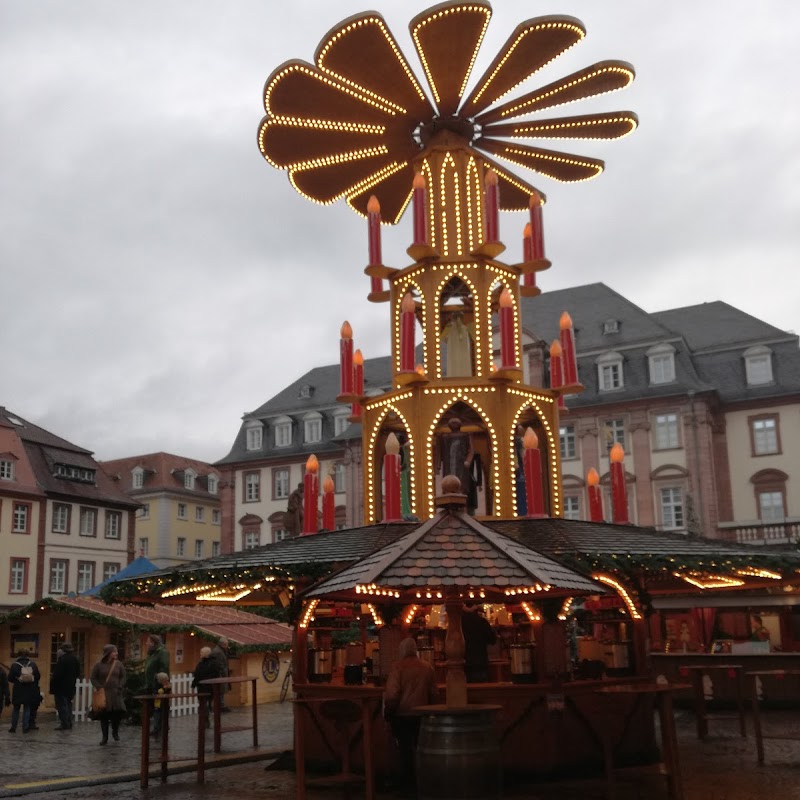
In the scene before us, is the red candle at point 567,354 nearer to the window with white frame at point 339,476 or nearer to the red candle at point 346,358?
the red candle at point 346,358

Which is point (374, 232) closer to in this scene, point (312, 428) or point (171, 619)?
point (171, 619)

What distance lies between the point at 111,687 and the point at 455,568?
421 inches

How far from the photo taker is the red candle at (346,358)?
49.1ft

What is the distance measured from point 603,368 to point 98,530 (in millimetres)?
25660

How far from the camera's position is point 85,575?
162 ft

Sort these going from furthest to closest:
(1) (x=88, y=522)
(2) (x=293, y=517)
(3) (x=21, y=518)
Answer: (1) (x=88, y=522) → (3) (x=21, y=518) → (2) (x=293, y=517)

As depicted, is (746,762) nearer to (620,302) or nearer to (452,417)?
(452,417)

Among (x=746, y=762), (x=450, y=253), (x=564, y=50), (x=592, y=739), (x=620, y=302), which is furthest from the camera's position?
(x=620, y=302)

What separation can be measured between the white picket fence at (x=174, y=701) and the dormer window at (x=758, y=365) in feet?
92.0

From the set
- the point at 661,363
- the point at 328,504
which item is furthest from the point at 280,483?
the point at 328,504

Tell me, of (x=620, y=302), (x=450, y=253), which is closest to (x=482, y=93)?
(x=450, y=253)

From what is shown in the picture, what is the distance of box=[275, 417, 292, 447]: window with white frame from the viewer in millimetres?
56253

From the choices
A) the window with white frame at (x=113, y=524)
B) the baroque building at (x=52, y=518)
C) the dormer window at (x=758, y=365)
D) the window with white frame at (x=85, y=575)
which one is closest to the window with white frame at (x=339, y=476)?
the baroque building at (x=52, y=518)

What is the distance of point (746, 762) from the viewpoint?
507 inches
